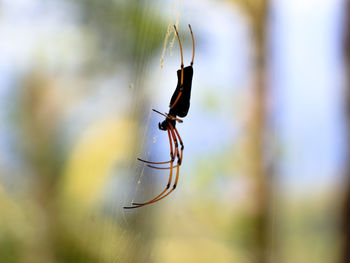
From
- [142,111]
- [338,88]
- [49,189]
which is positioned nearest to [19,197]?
[49,189]

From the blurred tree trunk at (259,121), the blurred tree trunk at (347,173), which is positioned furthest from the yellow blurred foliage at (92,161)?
the blurred tree trunk at (347,173)

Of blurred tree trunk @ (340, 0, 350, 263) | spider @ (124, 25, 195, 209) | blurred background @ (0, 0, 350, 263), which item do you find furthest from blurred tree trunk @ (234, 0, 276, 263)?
spider @ (124, 25, 195, 209)

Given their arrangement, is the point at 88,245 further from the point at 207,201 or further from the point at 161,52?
the point at 161,52

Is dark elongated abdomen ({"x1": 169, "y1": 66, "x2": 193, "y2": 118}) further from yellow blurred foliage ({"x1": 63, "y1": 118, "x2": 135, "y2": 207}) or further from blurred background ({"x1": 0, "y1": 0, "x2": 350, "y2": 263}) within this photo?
yellow blurred foliage ({"x1": 63, "y1": 118, "x2": 135, "y2": 207})

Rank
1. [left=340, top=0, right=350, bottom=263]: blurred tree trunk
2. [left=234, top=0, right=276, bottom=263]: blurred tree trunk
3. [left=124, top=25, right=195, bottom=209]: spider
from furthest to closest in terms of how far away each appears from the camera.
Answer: [left=234, top=0, right=276, bottom=263]: blurred tree trunk → [left=340, top=0, right=350, bottom=263]: blurred tree trunk → [left=124, top=25, right=195, bottom=209]: spider

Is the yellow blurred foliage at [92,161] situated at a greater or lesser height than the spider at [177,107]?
lesser

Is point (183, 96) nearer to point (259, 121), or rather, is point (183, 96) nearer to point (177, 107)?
point (177, 107)

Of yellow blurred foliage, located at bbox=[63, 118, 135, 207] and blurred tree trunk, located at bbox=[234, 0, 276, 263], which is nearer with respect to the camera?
yellow blurred foliage, located at bbox=[63, 118, 135, 207]

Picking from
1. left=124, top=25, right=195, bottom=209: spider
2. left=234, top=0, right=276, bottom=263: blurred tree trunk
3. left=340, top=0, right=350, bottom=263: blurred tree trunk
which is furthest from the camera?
left=234, top=0, right=276, bottom=263: blurred tree trunk

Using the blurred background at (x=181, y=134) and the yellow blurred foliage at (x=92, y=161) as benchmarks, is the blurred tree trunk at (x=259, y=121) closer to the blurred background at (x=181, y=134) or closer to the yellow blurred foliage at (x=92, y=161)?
the blurred background at (x=181, y=134)
